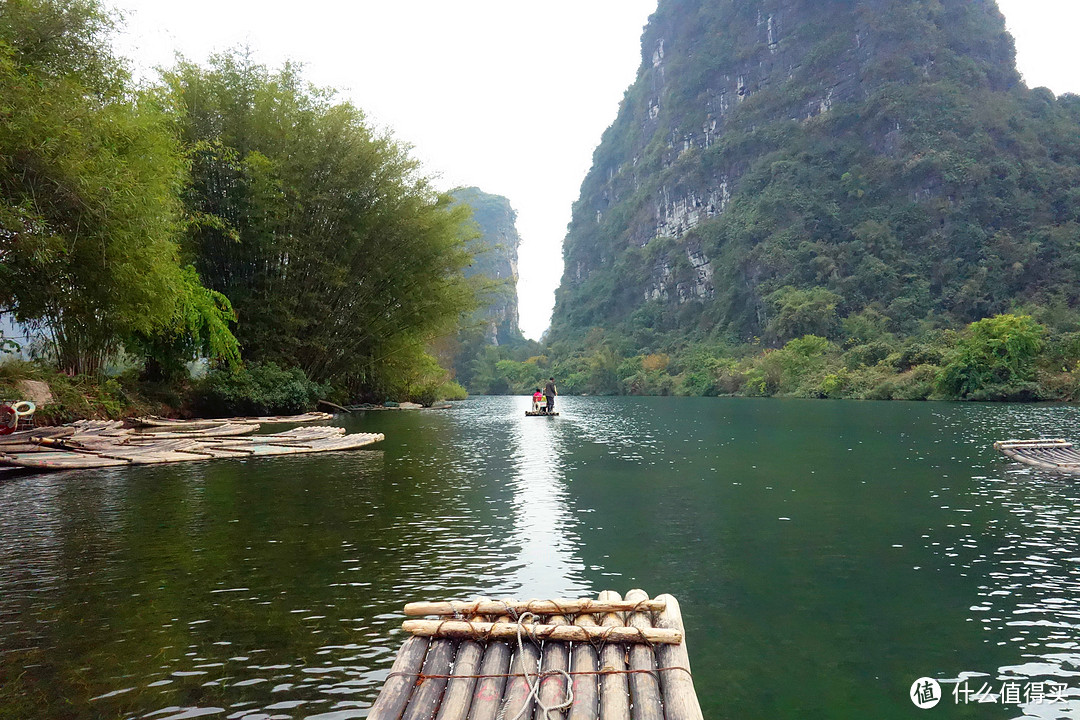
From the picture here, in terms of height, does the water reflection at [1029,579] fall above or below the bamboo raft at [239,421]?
below

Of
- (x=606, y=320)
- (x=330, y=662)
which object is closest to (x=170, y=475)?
(x=330, y=662)

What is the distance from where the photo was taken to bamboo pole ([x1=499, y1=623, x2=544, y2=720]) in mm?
3064

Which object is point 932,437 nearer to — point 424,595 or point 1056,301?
point 424,595

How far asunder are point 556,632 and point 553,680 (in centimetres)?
31

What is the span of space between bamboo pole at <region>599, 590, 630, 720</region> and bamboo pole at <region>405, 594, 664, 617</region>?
0.63ft

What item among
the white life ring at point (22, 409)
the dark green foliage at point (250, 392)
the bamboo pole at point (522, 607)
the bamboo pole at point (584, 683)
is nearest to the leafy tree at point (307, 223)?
the dark green foliage at point (250, 392)

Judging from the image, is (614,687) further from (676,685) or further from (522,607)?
(522,607)

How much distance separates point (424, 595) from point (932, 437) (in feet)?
57.7

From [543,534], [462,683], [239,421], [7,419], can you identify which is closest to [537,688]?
[462,683]

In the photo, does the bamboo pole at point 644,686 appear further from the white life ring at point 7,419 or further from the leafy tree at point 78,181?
the white life ring at point 7,419

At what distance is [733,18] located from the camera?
366 ft

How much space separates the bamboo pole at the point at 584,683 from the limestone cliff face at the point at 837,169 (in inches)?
2585

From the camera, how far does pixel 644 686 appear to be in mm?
3242

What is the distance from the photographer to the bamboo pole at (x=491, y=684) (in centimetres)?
308
